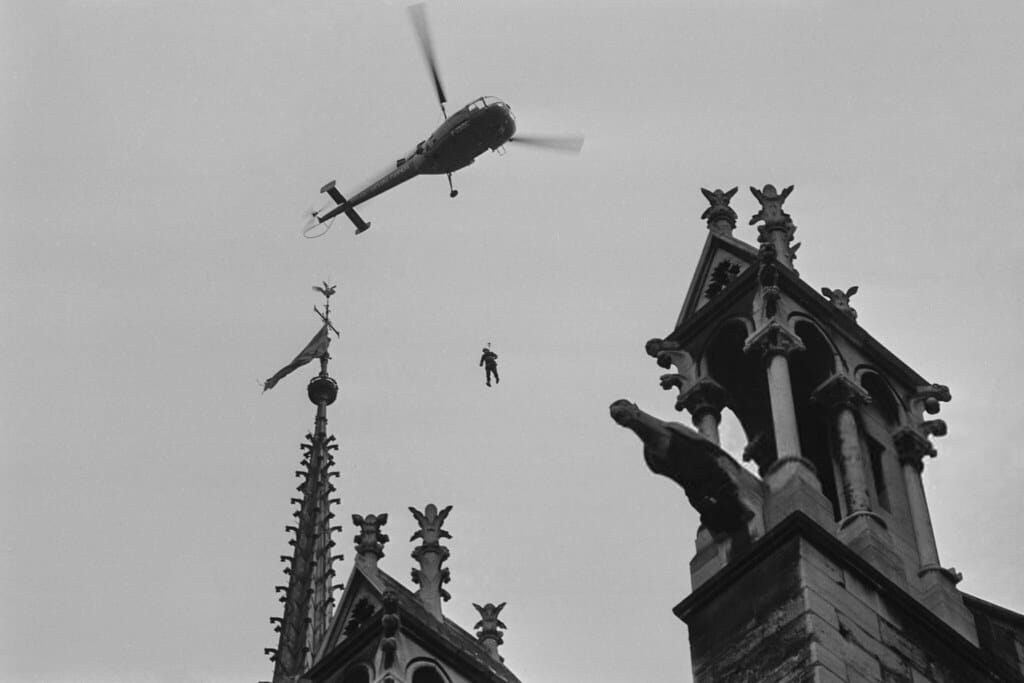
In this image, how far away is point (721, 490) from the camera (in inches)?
795

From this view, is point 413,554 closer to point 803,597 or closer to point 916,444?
point 916,444

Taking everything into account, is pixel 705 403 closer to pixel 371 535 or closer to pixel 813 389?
pixel 813 389

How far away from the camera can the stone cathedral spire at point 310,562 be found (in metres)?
52.8

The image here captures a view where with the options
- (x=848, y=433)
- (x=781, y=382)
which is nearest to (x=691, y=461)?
(x=781, y=382)

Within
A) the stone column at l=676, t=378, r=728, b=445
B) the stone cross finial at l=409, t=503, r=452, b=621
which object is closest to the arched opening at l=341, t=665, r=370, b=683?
the stone cross finial at l=409, t=503, r=452, b=621

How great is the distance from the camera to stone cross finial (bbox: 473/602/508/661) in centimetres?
2981

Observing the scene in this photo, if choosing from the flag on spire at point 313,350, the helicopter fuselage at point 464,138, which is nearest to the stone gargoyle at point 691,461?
the helicopter fuselage at point 464,138

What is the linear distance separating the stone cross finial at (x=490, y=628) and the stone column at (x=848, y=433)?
347 inches

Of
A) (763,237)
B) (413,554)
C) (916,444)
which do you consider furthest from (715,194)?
(413,554)

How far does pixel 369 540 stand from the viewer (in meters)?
29.5

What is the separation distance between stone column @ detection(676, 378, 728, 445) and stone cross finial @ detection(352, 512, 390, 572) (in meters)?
7.82

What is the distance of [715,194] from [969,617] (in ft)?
21.2

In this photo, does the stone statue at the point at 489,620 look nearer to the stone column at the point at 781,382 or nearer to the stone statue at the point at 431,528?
the stone statue at the point at 431,528

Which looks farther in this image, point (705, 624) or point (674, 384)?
point (674, 384)
